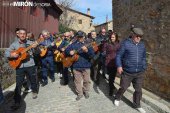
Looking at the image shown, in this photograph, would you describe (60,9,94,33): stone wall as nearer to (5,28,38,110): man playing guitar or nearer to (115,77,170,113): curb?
(5,28,38,110): man playing guitar

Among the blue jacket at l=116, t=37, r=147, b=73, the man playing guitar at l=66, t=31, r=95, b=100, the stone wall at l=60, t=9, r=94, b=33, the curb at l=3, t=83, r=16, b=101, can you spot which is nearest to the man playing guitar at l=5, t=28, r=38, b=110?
the curb at l=3, t=83, r=16, b=101

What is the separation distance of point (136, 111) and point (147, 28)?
103 inches

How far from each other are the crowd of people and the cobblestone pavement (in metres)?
0.20

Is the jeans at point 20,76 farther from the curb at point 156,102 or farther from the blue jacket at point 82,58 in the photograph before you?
the curb at point 156,102

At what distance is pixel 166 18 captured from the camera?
24.6 feet

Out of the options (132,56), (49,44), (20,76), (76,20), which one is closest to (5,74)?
(49,44)

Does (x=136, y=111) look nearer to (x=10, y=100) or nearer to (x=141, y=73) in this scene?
(x=141, y=73)

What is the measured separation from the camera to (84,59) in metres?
8.09

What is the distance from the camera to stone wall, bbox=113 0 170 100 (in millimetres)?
7523

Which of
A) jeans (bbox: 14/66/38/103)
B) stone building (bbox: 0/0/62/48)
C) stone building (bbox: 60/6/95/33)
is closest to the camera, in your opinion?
jeans (bbox: 14/66/38/103)

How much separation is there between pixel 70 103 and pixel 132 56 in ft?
6.76

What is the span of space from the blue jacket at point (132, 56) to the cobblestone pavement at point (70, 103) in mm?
981

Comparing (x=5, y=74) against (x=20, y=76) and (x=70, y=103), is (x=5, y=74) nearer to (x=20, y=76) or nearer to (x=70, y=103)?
(x=20, y=76)

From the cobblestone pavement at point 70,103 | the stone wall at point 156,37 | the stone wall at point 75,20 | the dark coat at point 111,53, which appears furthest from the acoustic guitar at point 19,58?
the stone wall at point 75,20
